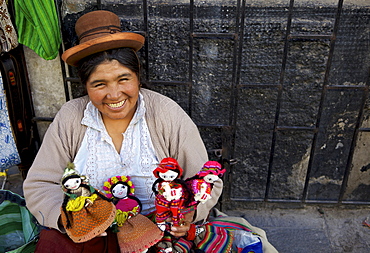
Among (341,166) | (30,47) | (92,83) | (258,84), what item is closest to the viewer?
(92,83)

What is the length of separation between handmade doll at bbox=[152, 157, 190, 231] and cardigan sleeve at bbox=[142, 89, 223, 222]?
11.9 inches

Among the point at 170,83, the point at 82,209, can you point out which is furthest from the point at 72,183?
the point at 170,83

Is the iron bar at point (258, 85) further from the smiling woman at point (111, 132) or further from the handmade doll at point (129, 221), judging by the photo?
the handmade doll at point (129, 221)

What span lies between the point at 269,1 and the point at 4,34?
1.70 metres

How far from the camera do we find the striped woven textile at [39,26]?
208cm

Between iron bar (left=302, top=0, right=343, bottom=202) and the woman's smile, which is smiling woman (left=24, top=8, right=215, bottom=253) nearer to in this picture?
the woman's smile

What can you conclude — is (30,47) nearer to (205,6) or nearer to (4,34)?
(4,34)

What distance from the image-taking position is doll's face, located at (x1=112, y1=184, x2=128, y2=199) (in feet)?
6.37

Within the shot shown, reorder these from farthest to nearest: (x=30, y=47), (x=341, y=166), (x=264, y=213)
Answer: (x=264, y=213)
(x=341, y=166)
(x=30, y=47)

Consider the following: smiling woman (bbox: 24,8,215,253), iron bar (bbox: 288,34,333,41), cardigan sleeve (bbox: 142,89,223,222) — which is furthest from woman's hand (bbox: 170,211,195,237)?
iron bar (bbox: 288,34,333,41)

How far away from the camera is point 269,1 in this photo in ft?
7.17

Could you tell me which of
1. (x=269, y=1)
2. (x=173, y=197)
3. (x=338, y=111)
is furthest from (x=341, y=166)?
(x=173, y=197)

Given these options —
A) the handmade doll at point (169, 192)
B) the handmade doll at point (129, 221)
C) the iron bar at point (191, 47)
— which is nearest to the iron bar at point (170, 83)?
the iron bar at point (191, 47)

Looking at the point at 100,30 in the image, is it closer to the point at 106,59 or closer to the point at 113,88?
the point at 106,59
